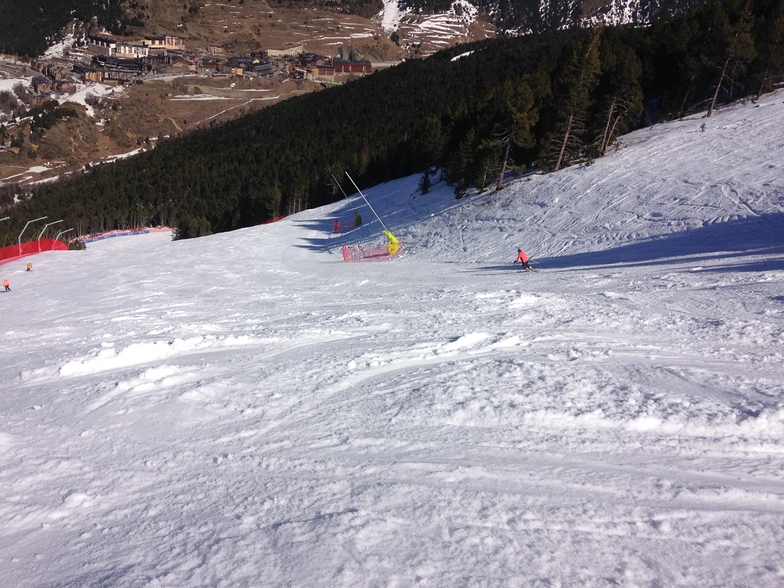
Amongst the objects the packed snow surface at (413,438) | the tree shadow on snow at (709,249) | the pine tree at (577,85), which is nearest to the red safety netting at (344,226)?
the pine tree at (577,85)

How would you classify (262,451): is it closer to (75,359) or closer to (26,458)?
(26,458)

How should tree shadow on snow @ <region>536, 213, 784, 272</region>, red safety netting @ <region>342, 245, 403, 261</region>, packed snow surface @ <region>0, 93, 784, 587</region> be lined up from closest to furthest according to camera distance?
packed snow surface @ <region>0, 93, 784, 587</region> < tree shadow on snow @ <region>536, 213, 784, 272</region> < red safety netting @ <region>342, 245, 403, 261</region>

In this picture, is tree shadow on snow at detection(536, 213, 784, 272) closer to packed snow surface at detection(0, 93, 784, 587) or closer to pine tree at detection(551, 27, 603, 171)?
packed snow surface at detection(0, 93, 784, 587)

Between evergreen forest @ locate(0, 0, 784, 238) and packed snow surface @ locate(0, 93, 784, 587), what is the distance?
76.4 ft

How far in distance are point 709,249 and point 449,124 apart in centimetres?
3856

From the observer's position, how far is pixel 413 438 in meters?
5.84

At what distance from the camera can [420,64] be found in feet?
451

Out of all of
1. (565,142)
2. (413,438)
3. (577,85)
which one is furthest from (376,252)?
(413,438)

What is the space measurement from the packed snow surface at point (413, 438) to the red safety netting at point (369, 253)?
15.9m

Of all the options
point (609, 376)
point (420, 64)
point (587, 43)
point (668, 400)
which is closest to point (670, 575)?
point (668, 400)

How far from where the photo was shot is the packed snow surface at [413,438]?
3.94 m

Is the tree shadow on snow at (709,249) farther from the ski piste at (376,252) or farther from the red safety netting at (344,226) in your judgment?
the red safety netting at (344,226)

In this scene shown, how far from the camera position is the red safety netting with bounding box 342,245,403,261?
31.4m

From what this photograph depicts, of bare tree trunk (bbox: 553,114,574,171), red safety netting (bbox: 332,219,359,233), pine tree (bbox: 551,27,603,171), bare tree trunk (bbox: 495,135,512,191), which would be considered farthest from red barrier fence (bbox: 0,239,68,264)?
pine tree (bbox: 551,27,603,171)
